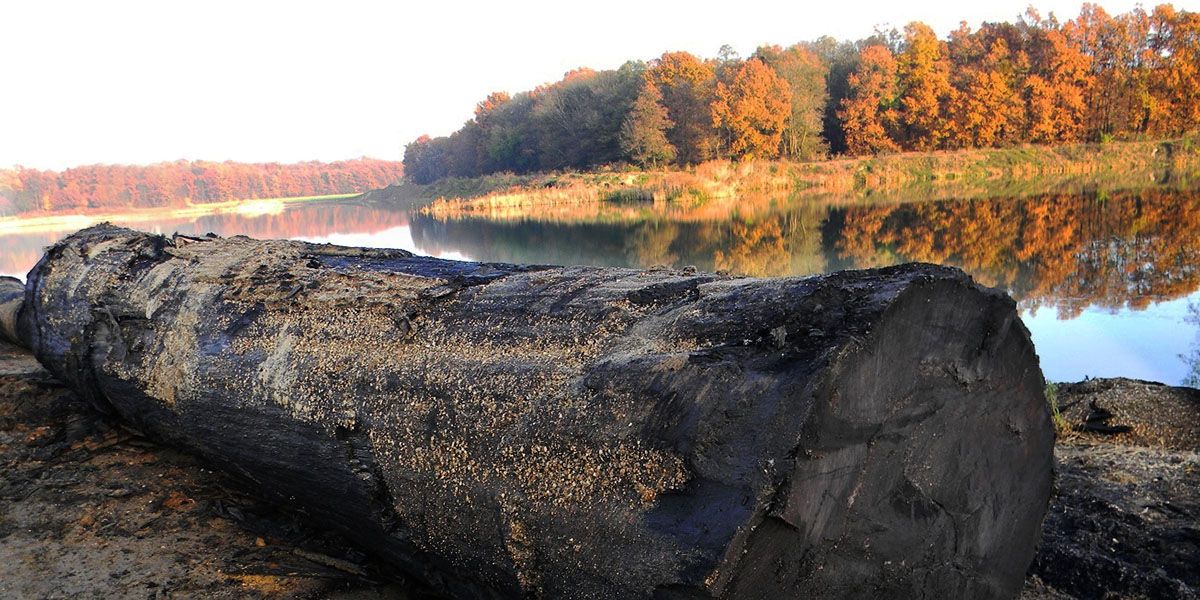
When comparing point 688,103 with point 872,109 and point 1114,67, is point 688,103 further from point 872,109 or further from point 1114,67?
point 1114,67

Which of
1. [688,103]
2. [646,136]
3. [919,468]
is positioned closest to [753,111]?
[646,136]

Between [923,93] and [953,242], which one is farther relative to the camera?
[923,93]

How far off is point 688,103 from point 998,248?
3698 centimetres

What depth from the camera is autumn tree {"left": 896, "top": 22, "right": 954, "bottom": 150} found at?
4256 centimetres

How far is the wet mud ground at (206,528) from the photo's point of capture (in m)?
2.18

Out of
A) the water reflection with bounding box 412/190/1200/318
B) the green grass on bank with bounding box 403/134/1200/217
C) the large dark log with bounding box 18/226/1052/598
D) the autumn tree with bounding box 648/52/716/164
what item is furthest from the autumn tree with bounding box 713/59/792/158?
the large dark log with bounding box 18/226/1052/598

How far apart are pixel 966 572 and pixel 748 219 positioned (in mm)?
18322

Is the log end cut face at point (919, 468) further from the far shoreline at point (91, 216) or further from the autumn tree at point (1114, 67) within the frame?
the autumn tree at point (1114, 67)

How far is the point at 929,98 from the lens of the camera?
141 feet

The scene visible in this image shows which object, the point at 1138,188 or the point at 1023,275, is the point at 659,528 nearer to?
the point at 1023,275

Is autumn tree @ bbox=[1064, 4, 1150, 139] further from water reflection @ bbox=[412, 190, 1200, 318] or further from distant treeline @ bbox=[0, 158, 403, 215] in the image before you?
distant treeline @ bbox=[0, 158, 403, 215]

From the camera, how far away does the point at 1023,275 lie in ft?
31.4

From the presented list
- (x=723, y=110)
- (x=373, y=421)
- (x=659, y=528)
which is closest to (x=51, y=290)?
(x=373, y=421)

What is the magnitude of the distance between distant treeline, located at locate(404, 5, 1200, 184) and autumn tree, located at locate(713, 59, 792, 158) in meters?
0.08
